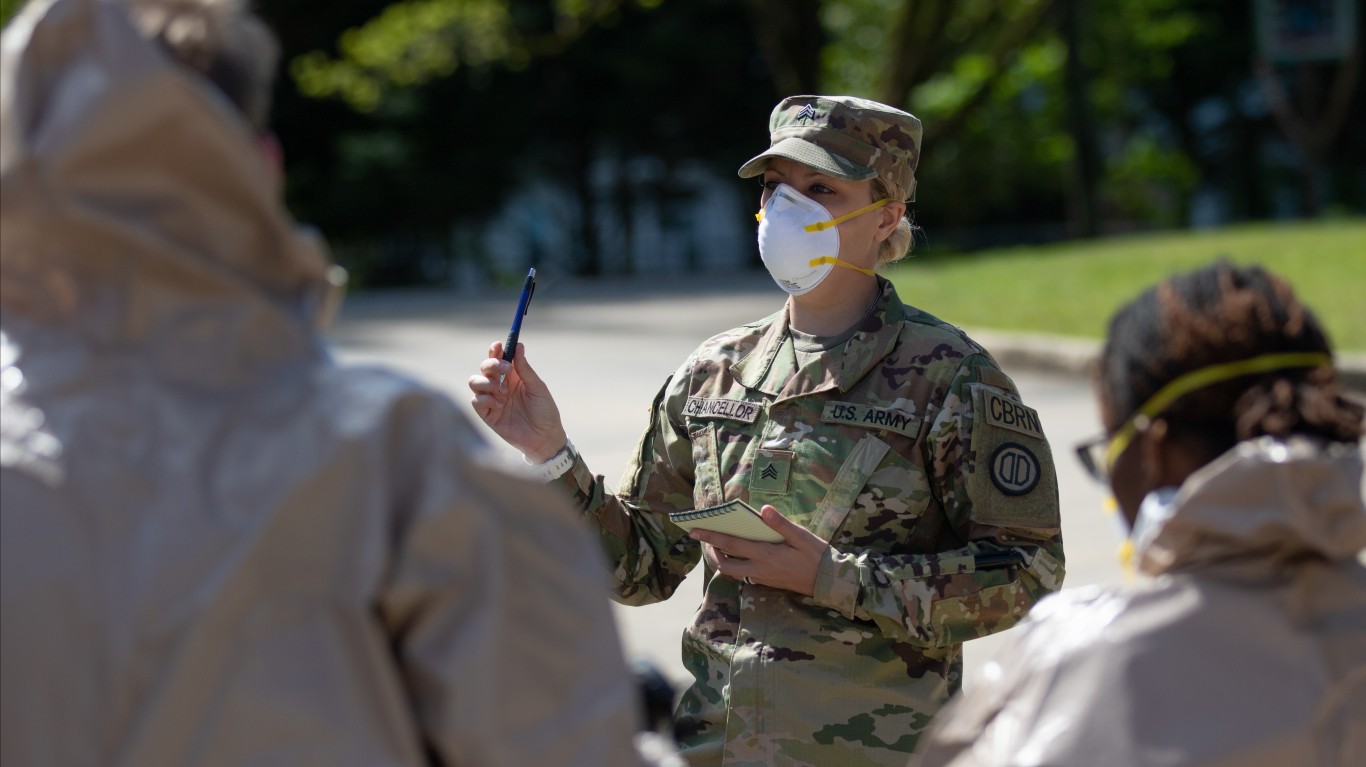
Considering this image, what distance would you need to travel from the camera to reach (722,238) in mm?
38531

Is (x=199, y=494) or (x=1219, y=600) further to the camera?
(x=1219, y=600)

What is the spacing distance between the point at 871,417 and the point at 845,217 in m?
0.44

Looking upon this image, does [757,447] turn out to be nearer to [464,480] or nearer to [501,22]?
[464,480]

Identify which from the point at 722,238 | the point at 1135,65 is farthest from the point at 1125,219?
the point at 722,238

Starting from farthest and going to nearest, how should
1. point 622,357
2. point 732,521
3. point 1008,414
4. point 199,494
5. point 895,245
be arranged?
point 622,357 → point 895,245 → point 1008,414 → point 732,521 → point 199,494

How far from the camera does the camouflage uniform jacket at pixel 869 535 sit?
284 centimetres

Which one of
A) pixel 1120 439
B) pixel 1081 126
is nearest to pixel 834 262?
pixel 1120 439

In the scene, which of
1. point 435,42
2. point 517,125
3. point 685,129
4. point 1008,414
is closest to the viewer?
point 1008,414

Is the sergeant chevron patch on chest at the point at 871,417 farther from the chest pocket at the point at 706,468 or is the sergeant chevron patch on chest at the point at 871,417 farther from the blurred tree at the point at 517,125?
the blurred tree at the point at 517,125

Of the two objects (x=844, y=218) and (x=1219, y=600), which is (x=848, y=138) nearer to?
(x=844, y=218)

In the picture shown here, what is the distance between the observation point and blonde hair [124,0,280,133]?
5.54 feet

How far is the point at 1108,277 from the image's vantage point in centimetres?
1761

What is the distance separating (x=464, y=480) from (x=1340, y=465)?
39.1 inches

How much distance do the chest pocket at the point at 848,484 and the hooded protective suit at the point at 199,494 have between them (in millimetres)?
1328
